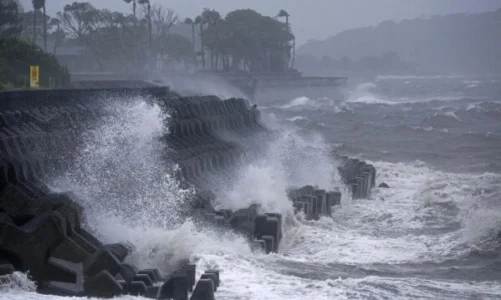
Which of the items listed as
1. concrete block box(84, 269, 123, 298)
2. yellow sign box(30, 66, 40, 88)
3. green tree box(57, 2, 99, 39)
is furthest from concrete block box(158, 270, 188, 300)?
green tree box(57, 2, 99, 39)

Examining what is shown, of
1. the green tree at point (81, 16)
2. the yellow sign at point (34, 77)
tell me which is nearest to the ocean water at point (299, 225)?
the yellow sign at point (34, 77)

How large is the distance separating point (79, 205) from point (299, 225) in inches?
195

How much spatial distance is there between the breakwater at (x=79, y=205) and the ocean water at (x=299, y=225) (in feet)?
1.04

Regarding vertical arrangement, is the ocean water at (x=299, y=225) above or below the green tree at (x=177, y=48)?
below

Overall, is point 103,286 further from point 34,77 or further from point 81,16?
point 81,16

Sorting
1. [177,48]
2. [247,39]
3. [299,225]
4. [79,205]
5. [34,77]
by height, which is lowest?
[299,225]

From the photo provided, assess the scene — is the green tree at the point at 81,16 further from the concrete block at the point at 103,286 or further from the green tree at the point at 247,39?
the concrete block at the point at 103,286

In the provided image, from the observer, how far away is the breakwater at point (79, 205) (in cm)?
1013

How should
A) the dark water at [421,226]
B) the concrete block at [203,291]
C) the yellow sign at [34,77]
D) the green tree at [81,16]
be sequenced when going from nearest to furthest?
1. the concrete block at [203,291]
2. the dark water at [421,226]
3. the yellow sign at [34,77]
4. the green tree at [81,16]

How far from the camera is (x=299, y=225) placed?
1591cm

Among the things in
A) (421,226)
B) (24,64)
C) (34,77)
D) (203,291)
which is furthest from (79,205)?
(24,64)

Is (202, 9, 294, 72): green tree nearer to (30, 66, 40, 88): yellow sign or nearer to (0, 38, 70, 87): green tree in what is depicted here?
(0, 38, 70, 87): green tree

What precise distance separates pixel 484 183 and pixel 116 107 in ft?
36.0

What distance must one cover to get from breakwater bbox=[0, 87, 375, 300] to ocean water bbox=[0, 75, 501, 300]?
316 millimetres
